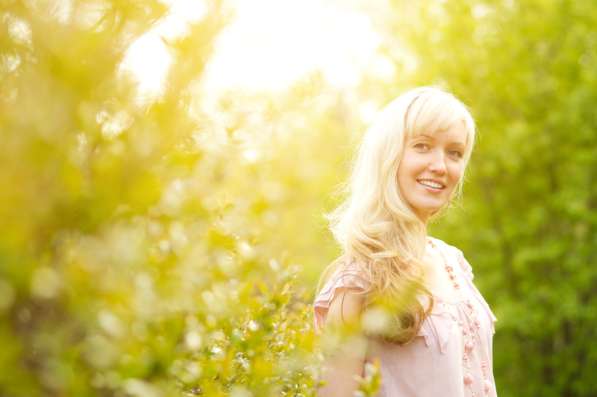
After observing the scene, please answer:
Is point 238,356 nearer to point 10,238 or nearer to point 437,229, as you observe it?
point 10,238

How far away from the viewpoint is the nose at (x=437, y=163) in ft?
9.68

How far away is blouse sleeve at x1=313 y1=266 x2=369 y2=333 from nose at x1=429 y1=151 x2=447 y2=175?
57cm

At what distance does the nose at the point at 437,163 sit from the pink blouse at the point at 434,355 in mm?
547

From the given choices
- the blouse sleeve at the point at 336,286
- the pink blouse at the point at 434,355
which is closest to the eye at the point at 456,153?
the pink blouse at the point at 434,355

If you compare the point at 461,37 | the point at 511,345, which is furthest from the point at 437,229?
the point at 461,37

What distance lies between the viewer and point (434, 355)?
2.77 metres

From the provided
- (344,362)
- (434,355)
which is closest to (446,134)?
(434,355)

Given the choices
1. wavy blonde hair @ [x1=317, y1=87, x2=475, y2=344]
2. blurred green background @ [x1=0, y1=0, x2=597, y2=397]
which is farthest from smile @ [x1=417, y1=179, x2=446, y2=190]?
blurred green background @ [x1=0, y1=0, x2=597, y2=397]

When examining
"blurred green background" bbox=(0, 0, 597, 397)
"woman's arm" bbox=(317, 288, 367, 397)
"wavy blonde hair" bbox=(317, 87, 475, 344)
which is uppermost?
"wavy blonde hair" bbox=(317, 87, 475, 344)

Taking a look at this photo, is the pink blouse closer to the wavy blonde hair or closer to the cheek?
the wavy blonde hair

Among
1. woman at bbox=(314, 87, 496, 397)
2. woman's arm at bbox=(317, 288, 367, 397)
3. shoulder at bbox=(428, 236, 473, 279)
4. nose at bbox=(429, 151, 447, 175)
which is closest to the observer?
woman's arm at bbox=(317, 288, 367, 397)

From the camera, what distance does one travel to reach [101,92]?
117cm

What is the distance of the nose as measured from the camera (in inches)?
116

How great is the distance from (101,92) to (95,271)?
1.00ft
